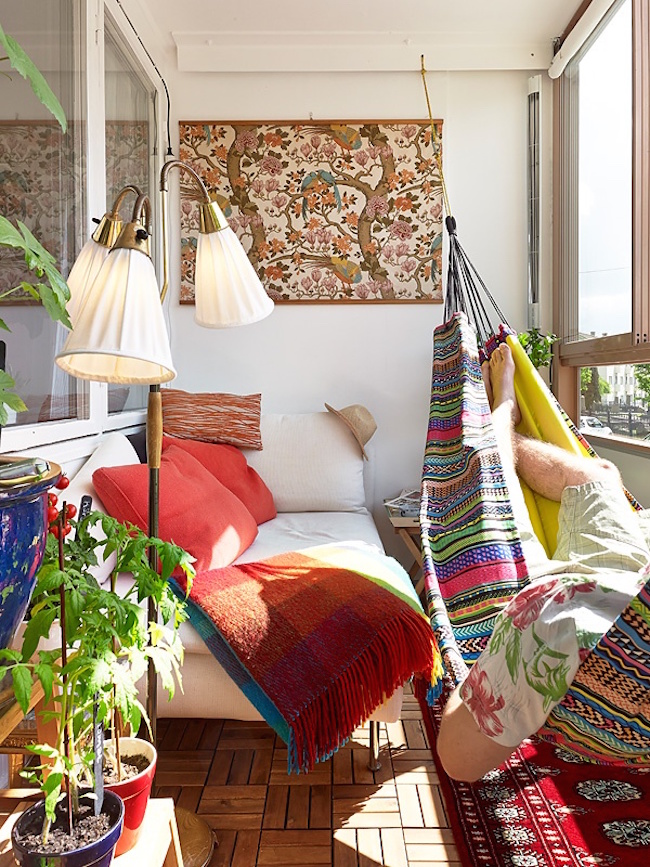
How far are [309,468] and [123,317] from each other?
197cm

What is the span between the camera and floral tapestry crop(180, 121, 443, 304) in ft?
11.1

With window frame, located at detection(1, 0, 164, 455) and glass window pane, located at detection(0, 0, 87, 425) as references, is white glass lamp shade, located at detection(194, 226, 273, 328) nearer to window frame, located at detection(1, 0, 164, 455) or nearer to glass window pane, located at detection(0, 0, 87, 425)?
glass window pane, located at detection(0, 0, 87, 425)

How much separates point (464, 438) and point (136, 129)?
1.95 metres

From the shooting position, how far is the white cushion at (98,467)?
6.03 ft

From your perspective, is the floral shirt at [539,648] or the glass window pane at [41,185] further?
the glass window pane at [41,185]

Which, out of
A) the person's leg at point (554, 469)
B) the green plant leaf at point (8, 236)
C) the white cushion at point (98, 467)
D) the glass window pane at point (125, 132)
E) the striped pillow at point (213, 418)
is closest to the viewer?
the green plant leaf at point (8, 236)

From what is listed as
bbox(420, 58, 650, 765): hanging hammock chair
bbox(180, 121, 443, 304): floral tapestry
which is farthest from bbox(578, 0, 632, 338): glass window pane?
bbox(180, 121, 443, 304): floral tapestry

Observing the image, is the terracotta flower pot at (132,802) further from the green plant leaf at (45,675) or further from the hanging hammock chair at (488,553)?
the hanging hammock chair at (488,553)

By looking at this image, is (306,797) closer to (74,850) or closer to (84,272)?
(74,850)

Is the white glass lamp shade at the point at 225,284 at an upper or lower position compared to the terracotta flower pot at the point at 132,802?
upper

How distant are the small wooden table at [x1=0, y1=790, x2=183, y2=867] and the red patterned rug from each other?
0.63 metres

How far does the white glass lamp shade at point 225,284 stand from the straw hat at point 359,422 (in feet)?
5.30

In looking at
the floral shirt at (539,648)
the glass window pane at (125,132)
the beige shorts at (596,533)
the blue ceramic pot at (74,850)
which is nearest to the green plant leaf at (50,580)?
the blue ceramic pot at (74,850)

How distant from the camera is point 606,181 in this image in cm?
285
